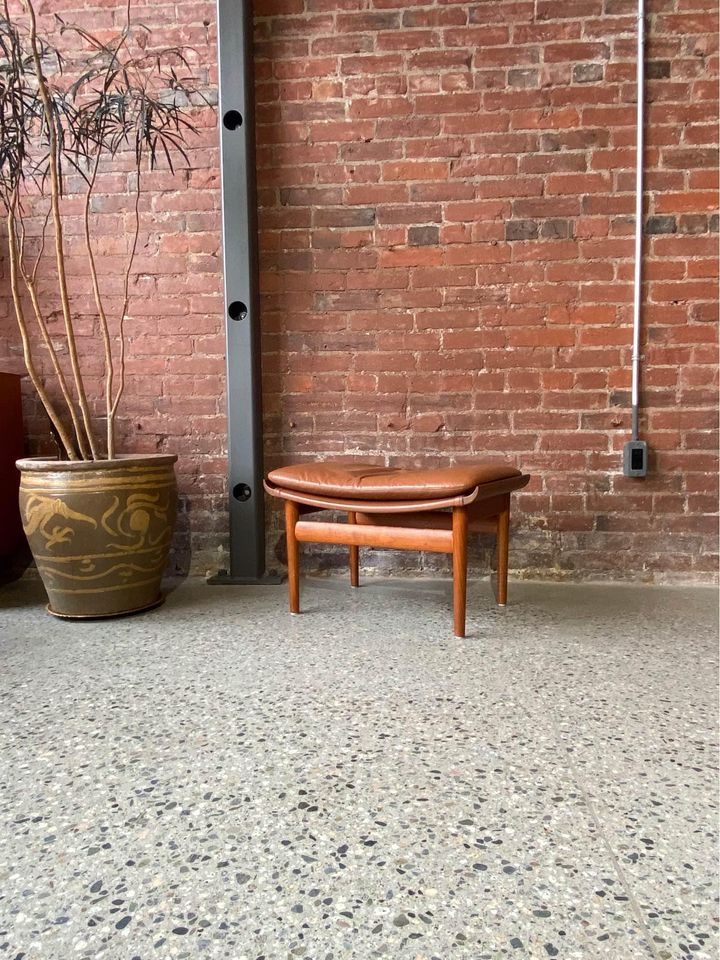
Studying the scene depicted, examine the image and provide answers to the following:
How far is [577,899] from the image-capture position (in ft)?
2.67

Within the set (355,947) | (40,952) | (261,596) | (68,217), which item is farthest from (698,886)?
(68,217)

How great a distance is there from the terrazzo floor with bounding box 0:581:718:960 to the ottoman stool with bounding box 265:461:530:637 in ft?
0.96

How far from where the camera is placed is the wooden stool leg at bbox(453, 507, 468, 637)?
1.83m

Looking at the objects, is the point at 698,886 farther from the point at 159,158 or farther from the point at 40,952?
the point at 159,158

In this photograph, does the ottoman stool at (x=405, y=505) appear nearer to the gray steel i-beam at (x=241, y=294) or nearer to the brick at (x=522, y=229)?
the gray steel i-beam at (x=241, y=294)

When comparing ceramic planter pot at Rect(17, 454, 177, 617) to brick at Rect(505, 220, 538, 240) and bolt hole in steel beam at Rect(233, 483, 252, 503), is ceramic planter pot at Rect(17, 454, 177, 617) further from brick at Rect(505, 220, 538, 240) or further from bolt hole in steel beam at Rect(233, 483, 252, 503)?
brick at Rect(505, 220, 538, 240)

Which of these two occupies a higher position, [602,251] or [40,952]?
[602,251]

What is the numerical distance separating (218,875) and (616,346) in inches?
88.3

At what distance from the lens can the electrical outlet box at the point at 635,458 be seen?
2387 mm

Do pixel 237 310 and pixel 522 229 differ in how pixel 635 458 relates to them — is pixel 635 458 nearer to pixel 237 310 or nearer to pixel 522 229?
pixel 522 229

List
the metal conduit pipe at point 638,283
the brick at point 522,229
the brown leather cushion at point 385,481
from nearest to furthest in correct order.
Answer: the brown leather cushion at point 385,481 → the metal conduit pipe at point 638,283 → the brick at point 522,229

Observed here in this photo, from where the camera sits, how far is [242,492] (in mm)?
2514

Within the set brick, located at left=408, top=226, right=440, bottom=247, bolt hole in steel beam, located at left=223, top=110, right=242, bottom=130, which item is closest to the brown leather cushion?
brick, located at left=408, top=226, right=440, bottom=247

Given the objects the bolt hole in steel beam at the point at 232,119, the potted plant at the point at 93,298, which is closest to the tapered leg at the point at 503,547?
the potted plant at the point at 93,298
